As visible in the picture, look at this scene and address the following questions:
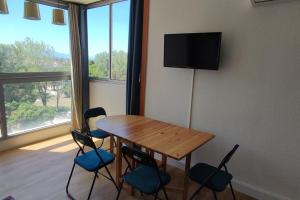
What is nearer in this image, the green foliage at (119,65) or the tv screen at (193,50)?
the tv screen at (193,50)

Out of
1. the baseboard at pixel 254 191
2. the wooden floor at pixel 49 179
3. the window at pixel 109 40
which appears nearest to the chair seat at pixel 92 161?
the wooden floor at pixel 49 179

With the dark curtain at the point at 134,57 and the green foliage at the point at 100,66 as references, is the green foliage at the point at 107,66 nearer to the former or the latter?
the green foliage at the point at 100,66

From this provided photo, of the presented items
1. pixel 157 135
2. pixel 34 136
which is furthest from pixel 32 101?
pixel 157 135

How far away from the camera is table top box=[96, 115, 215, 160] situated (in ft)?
6.21

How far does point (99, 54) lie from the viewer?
393cm

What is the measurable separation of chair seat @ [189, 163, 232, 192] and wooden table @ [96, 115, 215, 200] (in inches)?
4.1

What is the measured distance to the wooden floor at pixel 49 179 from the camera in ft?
7.60

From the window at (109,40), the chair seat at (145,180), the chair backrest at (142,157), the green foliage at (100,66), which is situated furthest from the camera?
the green foliage at (100,66)

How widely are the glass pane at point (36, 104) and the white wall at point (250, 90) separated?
7.70 ft

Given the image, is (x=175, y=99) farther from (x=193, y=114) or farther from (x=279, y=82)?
(x=279, y=82)

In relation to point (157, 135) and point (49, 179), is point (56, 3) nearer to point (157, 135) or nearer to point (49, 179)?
point (49, 179)

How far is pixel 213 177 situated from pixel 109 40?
9.28 feet

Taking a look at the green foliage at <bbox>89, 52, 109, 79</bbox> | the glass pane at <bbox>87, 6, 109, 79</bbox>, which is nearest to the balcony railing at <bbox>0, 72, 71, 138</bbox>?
the green foliage at <bbox>89, 52, 109, 79</bbox>

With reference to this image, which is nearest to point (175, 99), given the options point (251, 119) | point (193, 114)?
point (193, 114)
